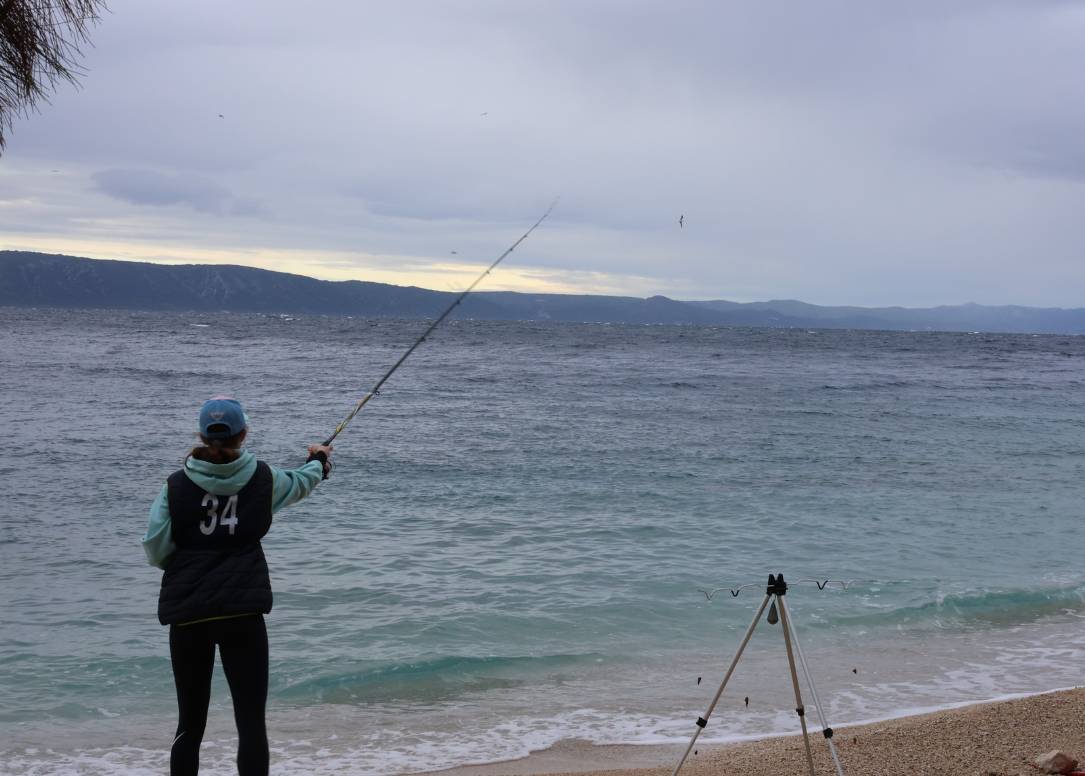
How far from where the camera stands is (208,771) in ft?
18.0

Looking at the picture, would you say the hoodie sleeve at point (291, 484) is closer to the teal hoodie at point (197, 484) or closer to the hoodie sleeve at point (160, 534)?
the teal hoodie at point (197, 484)

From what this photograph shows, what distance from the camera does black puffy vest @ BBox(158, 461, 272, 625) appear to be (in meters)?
3.48

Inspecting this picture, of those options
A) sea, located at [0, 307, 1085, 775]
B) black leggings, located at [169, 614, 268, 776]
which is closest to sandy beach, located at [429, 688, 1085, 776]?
sea, located at [0, 307, 1085, 775]

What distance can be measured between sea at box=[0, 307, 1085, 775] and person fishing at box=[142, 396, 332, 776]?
2.13m

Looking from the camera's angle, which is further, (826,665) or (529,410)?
(529,410)

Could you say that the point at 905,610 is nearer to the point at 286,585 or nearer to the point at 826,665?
the point at 826,665

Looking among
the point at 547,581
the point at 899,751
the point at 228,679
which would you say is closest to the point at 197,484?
the point at 228,679

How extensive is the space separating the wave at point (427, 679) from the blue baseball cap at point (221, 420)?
11.9 ft

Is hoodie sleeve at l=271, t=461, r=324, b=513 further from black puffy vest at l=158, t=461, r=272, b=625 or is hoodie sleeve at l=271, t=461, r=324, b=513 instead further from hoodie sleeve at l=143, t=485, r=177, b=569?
hoodie sleeve at l=143, t=485, r=177, b=569

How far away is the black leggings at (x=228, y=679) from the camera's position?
356 centimetres

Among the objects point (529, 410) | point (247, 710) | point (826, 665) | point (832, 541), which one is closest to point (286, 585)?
point (826, 665)

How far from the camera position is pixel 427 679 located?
23.2ft

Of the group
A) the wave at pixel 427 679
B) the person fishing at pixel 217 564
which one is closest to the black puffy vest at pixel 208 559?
the person fishing at pixel 217 564

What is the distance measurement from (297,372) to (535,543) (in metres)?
27.2
